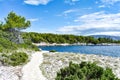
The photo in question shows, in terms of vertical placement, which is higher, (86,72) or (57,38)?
(86,72)

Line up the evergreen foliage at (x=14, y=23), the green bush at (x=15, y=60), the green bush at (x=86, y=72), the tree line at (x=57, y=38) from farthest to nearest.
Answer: the tree line at (x=57, y=38), the evergreen foliage at (x=14, y=23), the green bush at (x=15, y=60), the green bush at (x=86, y=72)

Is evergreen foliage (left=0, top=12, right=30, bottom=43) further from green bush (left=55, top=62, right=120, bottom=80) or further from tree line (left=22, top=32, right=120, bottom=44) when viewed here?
tree line (left=22, top=32, right=120, bottom=44)

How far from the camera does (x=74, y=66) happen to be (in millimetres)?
13875

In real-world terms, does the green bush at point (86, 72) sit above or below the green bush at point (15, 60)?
above

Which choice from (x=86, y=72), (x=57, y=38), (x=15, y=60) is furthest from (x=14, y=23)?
(x=57, y=38)

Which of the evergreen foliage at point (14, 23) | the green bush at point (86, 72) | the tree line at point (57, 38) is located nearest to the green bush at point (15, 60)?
the green bush at point (86, 72)

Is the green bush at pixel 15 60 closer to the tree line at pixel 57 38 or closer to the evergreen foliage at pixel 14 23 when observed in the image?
the evergreen foliage at pixel 14 23

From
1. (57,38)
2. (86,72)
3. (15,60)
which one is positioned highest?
(86,72)

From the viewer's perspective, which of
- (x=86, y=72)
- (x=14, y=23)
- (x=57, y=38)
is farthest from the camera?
(x=57, y=38)

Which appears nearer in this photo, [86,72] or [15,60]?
[86,72]

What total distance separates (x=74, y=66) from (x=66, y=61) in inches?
694

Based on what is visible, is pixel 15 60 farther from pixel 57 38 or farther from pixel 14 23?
pixel 57 38

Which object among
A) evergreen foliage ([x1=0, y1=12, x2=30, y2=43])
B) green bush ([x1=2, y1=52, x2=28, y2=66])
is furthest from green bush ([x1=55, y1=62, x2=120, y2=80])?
evergreen foliage ([x1=0, y1=12, x2=30, y2=43])

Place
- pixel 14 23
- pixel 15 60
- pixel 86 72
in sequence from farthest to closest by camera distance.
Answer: pixel 14 23 < pixel 15 60 < pixel 86 72
